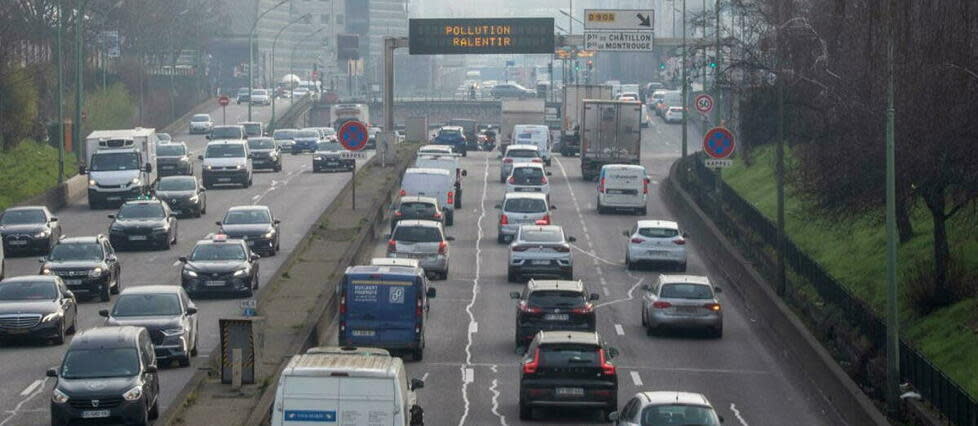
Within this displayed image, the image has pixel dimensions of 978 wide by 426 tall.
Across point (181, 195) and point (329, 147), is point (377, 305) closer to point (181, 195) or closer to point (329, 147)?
point (181, 195)

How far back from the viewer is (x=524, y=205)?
5244 cm

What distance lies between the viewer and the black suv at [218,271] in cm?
3969

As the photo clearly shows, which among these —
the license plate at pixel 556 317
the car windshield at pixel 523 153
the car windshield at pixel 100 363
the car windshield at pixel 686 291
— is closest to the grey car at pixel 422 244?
the car windshield at pixel 686 291

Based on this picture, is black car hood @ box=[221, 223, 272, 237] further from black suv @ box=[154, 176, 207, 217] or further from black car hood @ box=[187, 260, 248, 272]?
black suv @ box=[154, 176, 207, 217]

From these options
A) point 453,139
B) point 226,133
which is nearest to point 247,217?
point 226,133

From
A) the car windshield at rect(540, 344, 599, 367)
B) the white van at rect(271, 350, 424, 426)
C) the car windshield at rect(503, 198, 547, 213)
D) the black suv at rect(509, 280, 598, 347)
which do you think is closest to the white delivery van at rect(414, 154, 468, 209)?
the car windshield at rect(503, 198, 547, 213)

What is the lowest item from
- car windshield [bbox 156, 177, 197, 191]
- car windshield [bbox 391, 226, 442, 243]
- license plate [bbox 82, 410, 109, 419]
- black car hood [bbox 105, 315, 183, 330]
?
license plate [bbox 82, 410, 109, 419]

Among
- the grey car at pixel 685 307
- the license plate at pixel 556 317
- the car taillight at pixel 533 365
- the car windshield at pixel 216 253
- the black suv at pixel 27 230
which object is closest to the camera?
the car taillight at pixel 533 365

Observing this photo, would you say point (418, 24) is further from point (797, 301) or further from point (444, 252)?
point (797, 301)

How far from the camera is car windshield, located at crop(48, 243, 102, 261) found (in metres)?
39.8

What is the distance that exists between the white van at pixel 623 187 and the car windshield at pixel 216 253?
2178cm

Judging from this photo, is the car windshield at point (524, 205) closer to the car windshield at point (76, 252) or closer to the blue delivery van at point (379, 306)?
the car windshield at point (76, 252)

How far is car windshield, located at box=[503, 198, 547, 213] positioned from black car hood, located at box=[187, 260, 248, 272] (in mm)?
13798

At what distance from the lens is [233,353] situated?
89.0 ft
